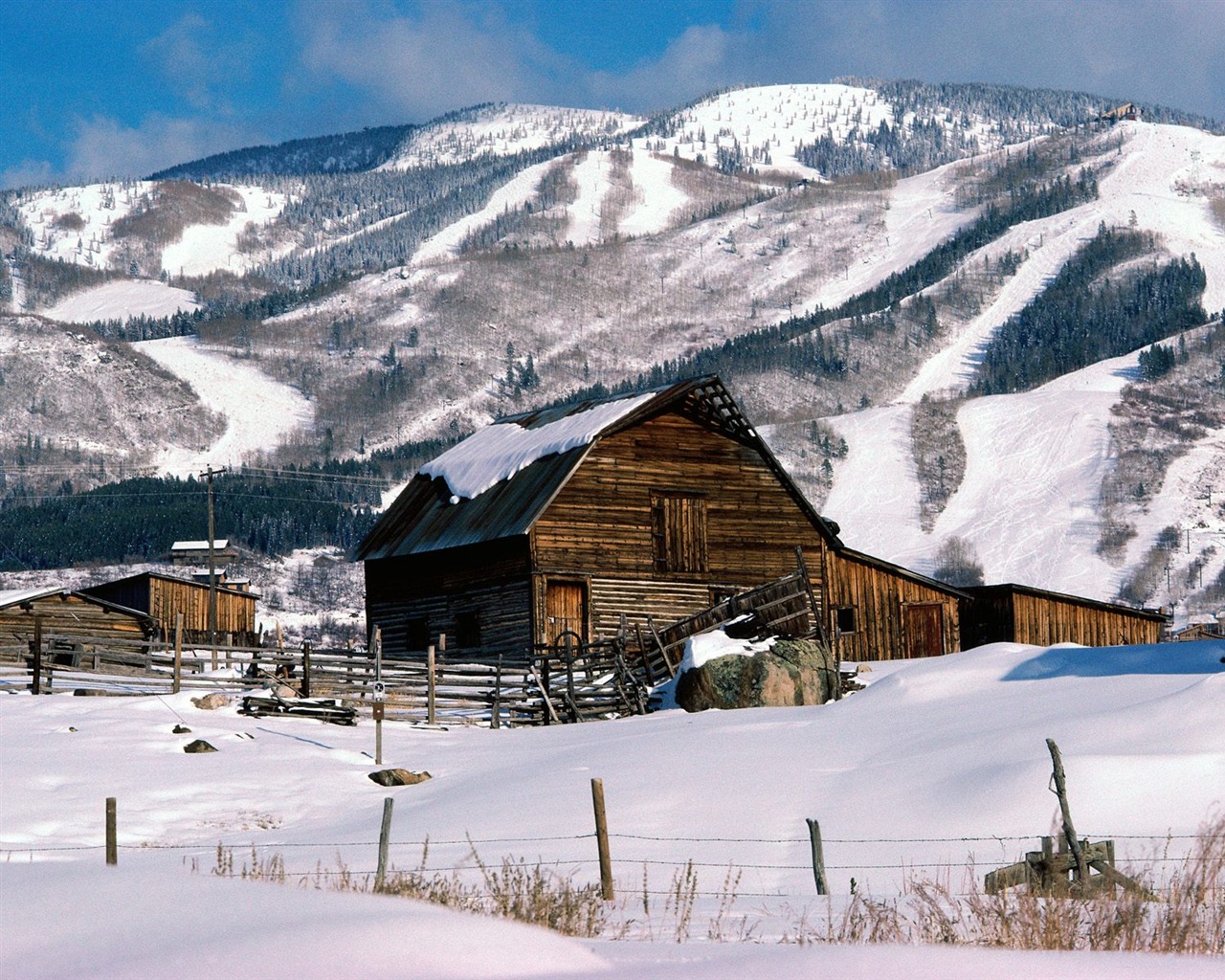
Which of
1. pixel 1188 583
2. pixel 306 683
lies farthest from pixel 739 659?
pixel 1188 583

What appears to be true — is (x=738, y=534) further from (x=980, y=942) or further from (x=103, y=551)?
(x=103, y=551)

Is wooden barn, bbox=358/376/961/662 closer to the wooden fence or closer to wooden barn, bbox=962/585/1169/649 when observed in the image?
the wooden fence

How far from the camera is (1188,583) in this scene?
134875 millimetres

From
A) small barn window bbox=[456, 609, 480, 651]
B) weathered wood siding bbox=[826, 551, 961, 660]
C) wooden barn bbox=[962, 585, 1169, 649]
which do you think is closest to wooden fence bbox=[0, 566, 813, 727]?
small barn window bbox=[456, 609, 480, 651]

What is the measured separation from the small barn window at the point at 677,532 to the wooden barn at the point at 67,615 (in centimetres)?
2245

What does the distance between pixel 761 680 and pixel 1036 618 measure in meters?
28.0

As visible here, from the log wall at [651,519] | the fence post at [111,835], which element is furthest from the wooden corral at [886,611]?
the fence post at [111,835]

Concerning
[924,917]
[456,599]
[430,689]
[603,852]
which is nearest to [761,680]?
[430,689]

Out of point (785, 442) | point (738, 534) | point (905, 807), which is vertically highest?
point (785, 442)

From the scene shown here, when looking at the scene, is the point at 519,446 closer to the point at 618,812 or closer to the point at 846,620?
the point at 846,620

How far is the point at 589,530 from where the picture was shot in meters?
46.6

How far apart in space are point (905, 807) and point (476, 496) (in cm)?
2729

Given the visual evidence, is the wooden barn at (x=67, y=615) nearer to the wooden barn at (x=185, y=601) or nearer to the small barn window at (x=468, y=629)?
the wooden barn at (x=185, y=601)

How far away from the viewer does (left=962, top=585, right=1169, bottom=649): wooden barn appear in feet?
203
